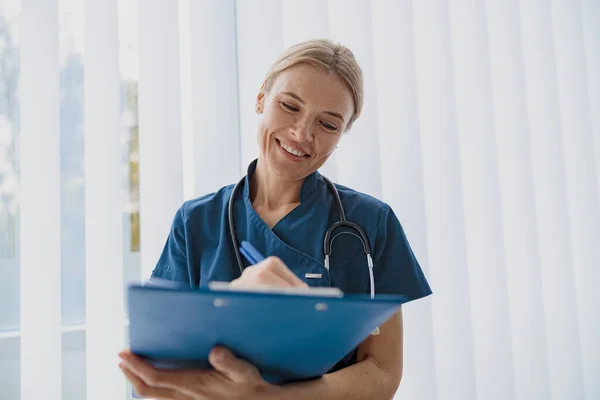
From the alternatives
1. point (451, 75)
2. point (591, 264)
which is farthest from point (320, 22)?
point (591, 264)

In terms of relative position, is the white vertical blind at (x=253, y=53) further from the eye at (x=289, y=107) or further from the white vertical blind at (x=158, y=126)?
the eye at (x=289, y=107)

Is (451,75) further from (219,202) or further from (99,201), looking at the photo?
(99,201)

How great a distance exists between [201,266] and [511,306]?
3.91 feet

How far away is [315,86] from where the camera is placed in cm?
117

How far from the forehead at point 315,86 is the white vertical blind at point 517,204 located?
38.6 inches

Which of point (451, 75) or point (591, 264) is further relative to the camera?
point (591, 264)

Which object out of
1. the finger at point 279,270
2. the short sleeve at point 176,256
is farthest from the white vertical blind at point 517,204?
the finger at point 279,270

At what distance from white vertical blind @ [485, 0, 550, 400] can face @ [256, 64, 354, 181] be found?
3.15 feet

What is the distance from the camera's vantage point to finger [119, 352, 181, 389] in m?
0.71

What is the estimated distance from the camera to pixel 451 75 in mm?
1853

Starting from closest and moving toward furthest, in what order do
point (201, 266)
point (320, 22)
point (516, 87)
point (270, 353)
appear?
point (270, 353) → point (201, 266) → point (320, 22) → point (516, 87)

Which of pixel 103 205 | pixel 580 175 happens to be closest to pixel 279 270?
pixel 103 205

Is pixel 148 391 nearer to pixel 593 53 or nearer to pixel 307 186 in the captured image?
pixel 307 186

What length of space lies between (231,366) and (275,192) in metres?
0.65
